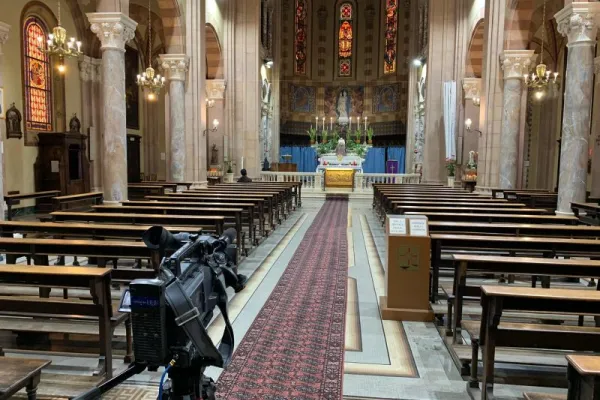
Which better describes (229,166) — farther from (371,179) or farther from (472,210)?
(472,210)

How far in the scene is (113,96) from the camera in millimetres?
9555

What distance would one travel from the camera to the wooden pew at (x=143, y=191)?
39.2 feet

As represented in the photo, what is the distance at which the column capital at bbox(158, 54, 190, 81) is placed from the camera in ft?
42.9

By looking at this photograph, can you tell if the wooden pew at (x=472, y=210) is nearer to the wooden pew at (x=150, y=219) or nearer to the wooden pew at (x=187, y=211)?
the wooden pew at (x=187, y=211)

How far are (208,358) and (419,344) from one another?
117 inches

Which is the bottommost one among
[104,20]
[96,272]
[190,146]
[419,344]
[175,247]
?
[419,344]

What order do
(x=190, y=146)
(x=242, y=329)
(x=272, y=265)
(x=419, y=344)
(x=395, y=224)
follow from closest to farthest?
1. (x=419, y=344)
2. (x=242, y=329)
3. (x=395, y=224)
4. (x=272, y=265)
5. (x=190, y=146)

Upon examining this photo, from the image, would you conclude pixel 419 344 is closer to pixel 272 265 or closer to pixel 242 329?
pixel 242 329

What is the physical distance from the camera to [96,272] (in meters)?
2.93

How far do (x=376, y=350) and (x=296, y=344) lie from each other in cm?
70

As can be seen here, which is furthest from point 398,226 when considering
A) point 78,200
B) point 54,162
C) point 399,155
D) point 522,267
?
point 399,155

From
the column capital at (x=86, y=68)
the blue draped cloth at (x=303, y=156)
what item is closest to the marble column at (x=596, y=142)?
the column capital at (x=86, y=68)

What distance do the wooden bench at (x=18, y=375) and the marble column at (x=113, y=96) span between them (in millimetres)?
7918

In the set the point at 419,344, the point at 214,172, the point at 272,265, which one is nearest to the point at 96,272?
the point at 419,344
